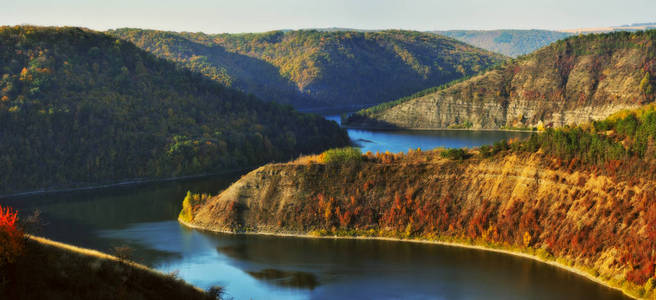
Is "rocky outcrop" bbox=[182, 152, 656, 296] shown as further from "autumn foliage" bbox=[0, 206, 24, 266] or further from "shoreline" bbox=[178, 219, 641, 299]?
"autumn foliage" bbox=[0, 206, 24, 266]

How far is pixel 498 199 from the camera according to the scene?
74.4 metres

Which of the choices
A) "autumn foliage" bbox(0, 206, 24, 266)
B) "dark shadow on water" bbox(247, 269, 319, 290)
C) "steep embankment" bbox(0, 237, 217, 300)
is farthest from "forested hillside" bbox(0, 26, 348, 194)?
"autumn foliage" bbox(0, 206, 24, 266)

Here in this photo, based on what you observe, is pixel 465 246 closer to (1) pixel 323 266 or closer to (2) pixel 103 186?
(1) pixel 323 266

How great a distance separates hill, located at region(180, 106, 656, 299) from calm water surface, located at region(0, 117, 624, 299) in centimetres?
238

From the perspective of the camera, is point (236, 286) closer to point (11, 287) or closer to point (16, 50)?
point (11, 287)

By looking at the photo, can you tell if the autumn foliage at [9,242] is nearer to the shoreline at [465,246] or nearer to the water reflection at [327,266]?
the water reflection at [327,266]

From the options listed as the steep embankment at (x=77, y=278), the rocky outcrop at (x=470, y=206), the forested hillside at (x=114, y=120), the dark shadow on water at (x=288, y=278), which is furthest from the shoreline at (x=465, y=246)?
the forested hillside at (x=114, y=120)

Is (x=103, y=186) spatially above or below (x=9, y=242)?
below

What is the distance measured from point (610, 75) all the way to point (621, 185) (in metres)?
138

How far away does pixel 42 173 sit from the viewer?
126 meters

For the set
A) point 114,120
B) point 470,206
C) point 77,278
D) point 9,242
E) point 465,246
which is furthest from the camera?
point 114,120

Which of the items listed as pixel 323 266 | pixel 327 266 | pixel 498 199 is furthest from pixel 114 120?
pixel 498 199

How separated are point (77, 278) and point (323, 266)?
36242mm

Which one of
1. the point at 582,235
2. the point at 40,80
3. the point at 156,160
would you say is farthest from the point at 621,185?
the point at 40,80
